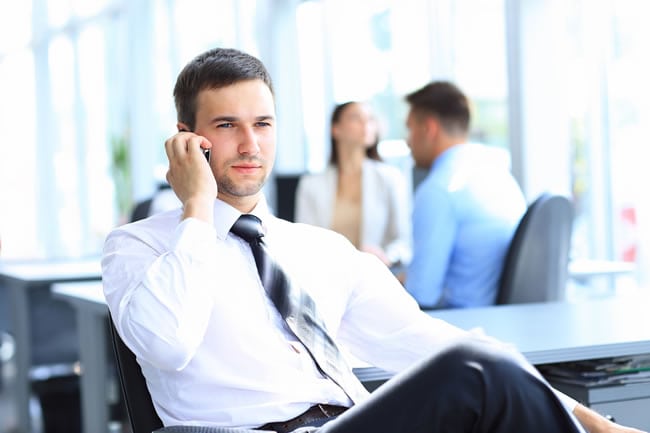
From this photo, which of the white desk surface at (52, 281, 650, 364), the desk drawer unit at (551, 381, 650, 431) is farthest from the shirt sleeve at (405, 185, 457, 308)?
the desk drawer unit at (551, 381, 650, 431)

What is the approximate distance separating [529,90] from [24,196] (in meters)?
7.52

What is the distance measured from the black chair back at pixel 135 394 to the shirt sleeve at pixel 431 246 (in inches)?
65.6

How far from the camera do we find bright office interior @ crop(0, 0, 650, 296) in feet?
16.3

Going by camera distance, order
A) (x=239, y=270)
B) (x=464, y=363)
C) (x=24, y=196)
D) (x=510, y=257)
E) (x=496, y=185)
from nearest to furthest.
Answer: (x=464, y=363), (x=239, y=270), (x=510, y=257), (x=496, y=185), (x=24, y=196)

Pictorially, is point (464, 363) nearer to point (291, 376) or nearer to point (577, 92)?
point (291, 376)

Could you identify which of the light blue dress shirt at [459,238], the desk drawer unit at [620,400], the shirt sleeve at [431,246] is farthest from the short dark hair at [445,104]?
the desk drawer unit at [620,400]

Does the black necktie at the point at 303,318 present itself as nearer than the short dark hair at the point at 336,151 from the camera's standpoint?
Yes

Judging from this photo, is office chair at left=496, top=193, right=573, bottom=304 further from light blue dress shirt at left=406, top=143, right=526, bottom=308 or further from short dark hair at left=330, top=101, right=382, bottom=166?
short dark hair at left=330, top=101, right=382, bottom=166

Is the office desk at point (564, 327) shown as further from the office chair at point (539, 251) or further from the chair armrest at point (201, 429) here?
the chair armrest at point (201, 429)

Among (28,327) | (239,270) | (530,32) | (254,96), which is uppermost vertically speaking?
(530,32)

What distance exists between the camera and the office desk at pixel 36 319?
4.84 m

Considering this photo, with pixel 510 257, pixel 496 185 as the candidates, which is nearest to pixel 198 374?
pixel 510 257

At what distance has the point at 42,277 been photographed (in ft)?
15.3

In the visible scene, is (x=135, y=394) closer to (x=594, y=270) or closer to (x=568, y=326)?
(x=568, y=326)
